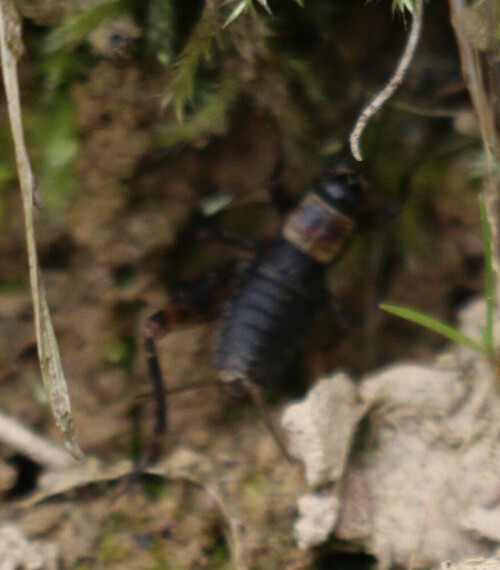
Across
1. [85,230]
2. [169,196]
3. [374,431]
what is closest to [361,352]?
[374,431]

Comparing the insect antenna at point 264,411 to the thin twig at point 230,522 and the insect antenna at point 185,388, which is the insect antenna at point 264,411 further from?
the thin twig at point 230,522

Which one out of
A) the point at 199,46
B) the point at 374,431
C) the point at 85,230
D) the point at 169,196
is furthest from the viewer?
the point at 169,196

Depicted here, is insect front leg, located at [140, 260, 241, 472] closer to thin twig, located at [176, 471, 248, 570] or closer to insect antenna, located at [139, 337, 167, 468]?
insect antenna, located at [139, 337, 167, 468]

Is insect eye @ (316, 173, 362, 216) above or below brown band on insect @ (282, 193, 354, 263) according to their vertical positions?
above

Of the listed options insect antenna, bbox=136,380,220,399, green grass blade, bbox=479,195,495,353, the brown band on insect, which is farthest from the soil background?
green grass blade, bbox=479,195,495,353

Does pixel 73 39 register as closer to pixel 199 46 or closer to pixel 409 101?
pixel 199 46

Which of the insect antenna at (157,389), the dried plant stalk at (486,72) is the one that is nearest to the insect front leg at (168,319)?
the insect antenna at (157,389)
